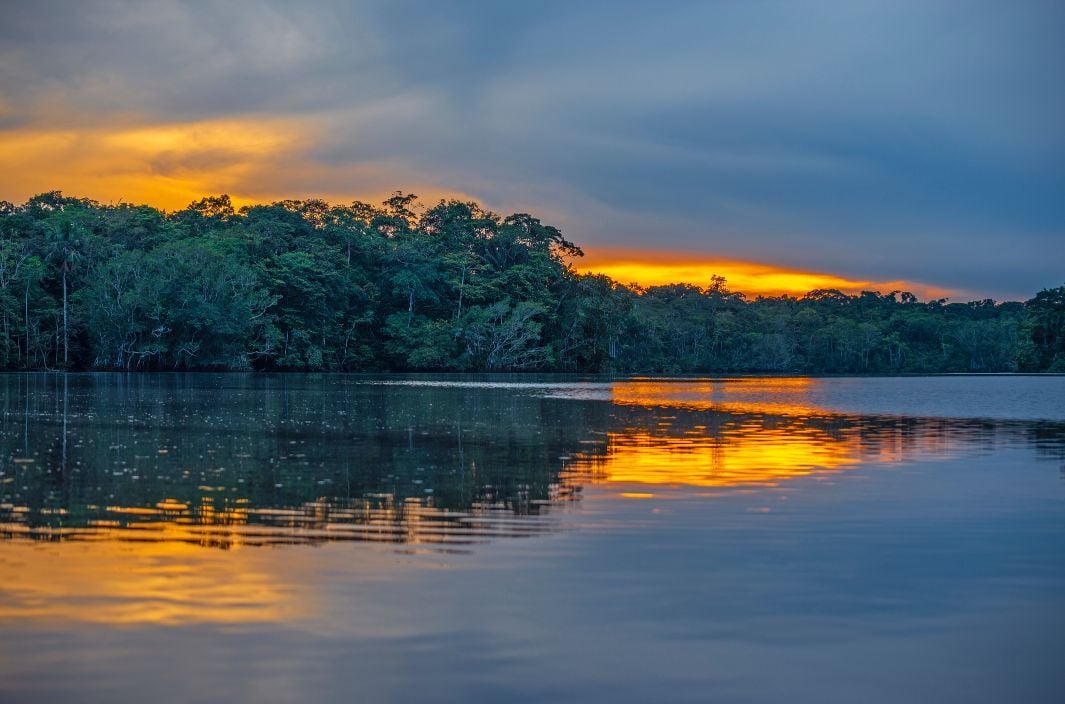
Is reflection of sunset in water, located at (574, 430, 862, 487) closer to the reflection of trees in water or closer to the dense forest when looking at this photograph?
the reflection of trees in water

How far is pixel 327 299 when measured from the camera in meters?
110

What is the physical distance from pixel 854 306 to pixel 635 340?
70.1 metres

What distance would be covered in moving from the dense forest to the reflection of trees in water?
5131 centimetres

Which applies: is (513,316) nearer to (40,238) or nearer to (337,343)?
(337,343)

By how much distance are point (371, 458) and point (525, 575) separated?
10757mm

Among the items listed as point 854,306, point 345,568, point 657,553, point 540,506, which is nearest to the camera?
point 345,568

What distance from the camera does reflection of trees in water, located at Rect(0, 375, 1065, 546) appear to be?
12875 millimetres

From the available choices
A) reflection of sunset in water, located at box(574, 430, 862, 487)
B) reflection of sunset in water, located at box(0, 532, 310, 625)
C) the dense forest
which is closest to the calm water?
reflection of sunset in water, located at box(0, 532, 310, 625)

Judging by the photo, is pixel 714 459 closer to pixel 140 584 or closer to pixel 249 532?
pixel 249 532

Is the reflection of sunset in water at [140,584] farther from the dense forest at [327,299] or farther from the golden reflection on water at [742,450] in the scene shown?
the dense forest at [327,299]

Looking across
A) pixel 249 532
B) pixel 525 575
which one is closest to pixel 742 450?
pixel 249 532

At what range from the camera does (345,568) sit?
10.0m

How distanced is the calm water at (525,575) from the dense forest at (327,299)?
2807 inches

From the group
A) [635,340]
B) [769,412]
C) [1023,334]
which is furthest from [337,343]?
[1023,334]
